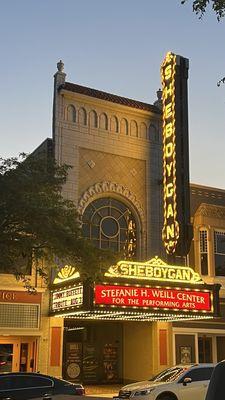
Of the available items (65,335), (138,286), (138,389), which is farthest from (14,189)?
(65,335)

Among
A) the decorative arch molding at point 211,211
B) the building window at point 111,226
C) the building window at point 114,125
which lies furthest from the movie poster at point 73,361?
the building window at point 114,125

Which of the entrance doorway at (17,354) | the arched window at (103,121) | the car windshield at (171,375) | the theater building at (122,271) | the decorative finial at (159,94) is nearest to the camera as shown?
the car windshield at (171,375)

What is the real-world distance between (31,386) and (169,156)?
46.0 feet

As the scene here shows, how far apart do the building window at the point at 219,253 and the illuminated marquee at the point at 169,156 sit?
3.52 meters

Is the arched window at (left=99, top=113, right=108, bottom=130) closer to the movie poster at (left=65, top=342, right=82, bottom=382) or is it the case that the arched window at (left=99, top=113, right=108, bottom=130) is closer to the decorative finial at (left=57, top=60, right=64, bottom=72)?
the decorative finial at (left=57, top=60, right=64, bottom=72)

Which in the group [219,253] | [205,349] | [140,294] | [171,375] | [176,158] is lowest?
[171,375]

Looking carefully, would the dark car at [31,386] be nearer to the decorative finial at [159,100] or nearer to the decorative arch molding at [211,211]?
the decorative arch molding at [211,211]

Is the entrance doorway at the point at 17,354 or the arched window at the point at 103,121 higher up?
the arched window at the point at 103,121

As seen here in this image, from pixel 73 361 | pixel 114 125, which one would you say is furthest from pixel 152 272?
pixel 114 125

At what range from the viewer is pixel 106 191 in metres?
26.1

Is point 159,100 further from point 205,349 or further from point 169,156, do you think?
point 205,349

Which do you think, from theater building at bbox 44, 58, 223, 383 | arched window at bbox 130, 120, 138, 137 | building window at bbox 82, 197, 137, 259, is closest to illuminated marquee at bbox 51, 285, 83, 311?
theater building at bbox 44, 58, 223, 383

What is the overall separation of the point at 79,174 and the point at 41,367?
26.6 ft

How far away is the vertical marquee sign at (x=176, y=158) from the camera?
24.9m
